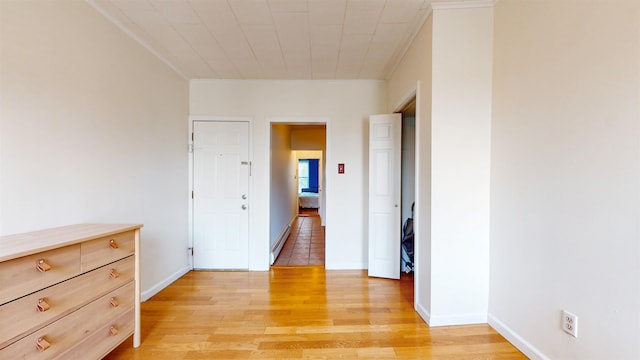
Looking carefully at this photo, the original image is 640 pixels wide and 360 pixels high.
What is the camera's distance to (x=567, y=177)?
59.7 inches

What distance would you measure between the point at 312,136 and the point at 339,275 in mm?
4563

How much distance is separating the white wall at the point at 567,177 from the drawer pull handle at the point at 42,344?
2.75 metres

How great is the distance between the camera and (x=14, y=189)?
1.52 meters

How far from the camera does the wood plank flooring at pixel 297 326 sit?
187 centimetres

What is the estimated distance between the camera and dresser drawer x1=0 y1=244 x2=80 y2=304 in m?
1.12

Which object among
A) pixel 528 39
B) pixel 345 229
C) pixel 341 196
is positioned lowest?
pixel 345 229

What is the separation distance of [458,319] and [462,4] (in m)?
2.55

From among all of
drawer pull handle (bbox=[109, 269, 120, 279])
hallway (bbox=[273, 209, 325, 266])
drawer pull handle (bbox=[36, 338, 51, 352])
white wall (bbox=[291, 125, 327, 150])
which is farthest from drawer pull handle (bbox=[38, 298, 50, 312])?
white wall (bbox=[291, 125, 327, 150])

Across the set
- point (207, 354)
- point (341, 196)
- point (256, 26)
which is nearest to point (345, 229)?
point (341, 196)

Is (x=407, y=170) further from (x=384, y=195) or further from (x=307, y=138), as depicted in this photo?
(x=307, y=138)

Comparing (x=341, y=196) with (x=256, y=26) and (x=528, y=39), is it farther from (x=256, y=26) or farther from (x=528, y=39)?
(x=528, y=39)

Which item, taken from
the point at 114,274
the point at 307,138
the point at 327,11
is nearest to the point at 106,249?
the point at 114,274

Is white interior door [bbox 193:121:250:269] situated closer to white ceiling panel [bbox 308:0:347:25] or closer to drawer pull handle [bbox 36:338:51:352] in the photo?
white ceiling panel [bbox 308:0:347:25]

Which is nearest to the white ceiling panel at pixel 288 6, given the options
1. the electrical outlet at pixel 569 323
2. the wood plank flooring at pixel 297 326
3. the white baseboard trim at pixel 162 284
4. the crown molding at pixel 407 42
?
the crown molding at pixel 407 42
